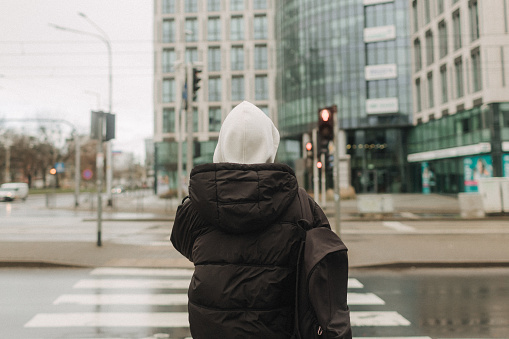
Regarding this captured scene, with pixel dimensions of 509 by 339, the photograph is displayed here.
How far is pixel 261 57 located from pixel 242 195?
51.2 m

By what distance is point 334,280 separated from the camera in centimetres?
161

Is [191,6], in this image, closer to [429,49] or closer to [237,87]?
[237,87]

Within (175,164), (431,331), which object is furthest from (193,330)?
(175,164)

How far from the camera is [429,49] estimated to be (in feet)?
124

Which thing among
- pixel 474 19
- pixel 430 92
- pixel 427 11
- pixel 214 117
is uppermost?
pixel 427 11

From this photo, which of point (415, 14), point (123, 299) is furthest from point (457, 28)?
point (123, 299)

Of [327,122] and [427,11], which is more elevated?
[427,11]

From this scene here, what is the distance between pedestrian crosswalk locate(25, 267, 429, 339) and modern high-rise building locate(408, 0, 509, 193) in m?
26.2

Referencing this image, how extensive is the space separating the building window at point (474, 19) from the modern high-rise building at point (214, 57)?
79.6ft

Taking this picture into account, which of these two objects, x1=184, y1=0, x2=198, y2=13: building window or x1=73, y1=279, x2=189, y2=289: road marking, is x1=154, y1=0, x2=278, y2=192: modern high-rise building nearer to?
x1=184, y1=0, x2=198, y2=13: building window

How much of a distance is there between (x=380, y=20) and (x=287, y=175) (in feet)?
141

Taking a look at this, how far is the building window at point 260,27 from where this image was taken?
5097 centimetres

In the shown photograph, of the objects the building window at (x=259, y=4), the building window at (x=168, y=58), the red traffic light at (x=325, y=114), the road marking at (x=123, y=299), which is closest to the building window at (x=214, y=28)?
the building window at (x=259, y=4)

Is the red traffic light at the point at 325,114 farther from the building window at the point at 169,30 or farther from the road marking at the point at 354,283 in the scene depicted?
the building window at the point at 169,30
